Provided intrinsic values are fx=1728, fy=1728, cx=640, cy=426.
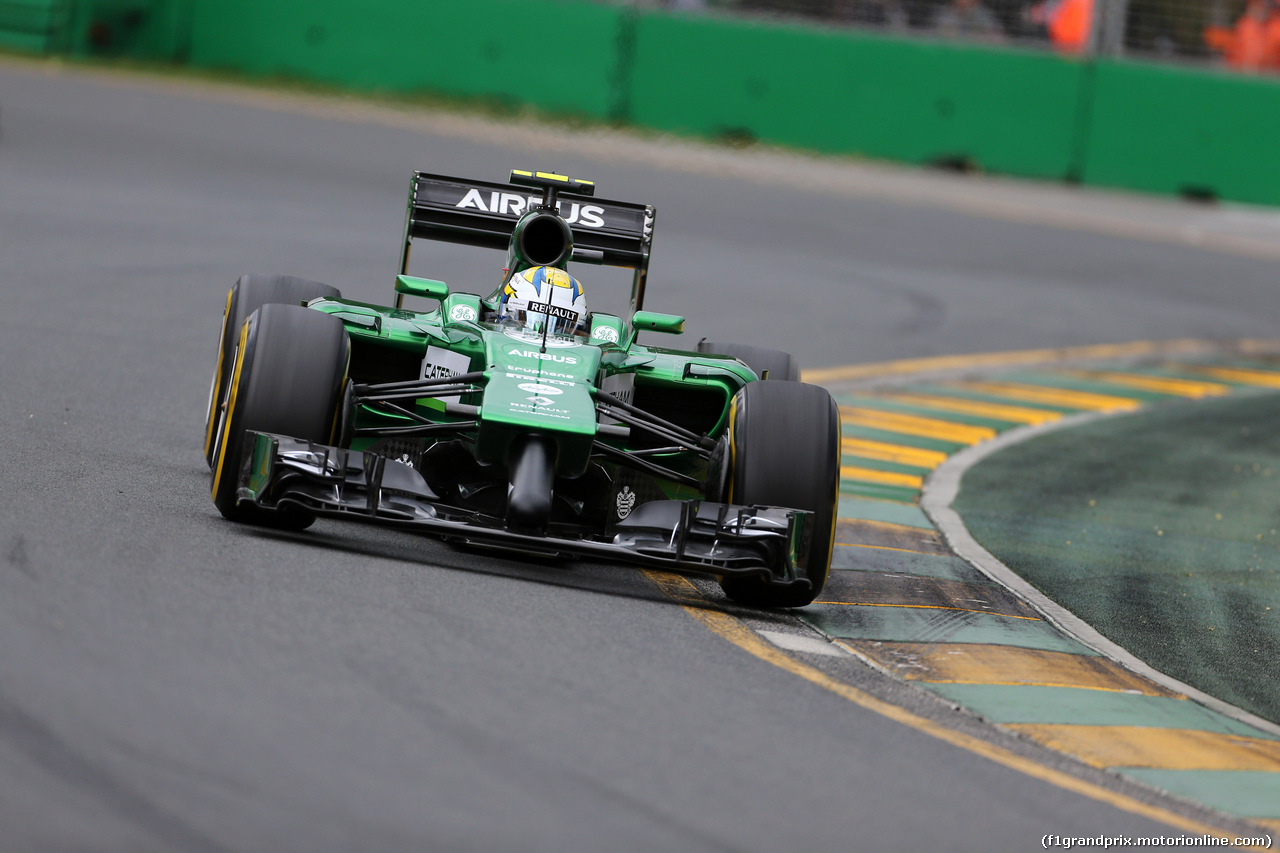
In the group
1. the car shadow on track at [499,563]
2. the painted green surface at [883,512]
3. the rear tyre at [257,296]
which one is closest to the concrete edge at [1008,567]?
the painted green surface at [883,512]

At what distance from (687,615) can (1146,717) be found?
1797mm

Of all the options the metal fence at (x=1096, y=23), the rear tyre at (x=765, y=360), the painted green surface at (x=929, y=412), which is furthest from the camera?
the metal fence at (x=1096, y=23)

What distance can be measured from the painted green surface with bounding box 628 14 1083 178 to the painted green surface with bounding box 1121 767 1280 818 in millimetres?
20049

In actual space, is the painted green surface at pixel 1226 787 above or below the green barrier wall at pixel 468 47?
below

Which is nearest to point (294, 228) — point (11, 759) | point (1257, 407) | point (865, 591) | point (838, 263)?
point (838, 263)

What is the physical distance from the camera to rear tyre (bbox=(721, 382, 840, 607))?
7.19 metres

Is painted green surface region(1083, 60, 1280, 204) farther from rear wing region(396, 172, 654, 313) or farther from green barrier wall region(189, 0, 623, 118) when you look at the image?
rear wing region(396, 172, 654, 313)

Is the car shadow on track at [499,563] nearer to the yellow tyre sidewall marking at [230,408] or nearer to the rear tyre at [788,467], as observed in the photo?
the rear tyre at [788,467]

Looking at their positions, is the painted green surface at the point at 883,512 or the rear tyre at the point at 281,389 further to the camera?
the painted green surface at the point at 883,512

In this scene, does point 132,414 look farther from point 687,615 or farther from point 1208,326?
point 1208,326

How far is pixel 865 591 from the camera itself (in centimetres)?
794

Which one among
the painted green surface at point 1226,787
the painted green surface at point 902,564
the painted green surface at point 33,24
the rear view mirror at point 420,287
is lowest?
the painted green surface at point 902,564

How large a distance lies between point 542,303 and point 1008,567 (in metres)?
2.77

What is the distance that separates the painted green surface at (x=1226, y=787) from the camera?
215 inches
